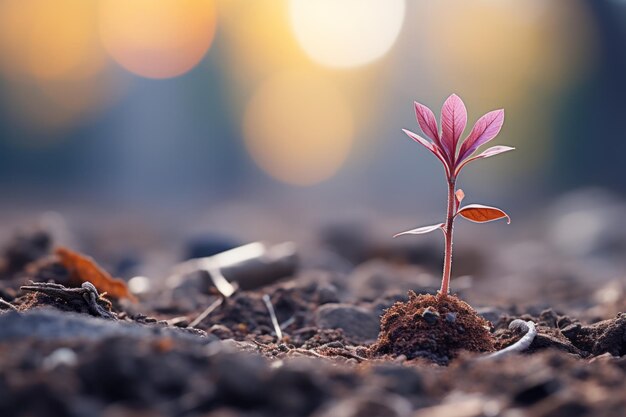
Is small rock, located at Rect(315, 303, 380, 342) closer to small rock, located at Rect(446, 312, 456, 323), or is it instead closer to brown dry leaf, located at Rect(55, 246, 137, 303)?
small rock, located at Rect(446, 312, 456, 323)

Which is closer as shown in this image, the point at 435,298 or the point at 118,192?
the point at 435,298

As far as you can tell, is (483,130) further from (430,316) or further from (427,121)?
(430,316)

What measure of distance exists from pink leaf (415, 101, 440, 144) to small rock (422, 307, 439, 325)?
761 mm

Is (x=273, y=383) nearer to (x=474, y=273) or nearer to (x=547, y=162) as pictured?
(x=474, y=273)

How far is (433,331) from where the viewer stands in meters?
3.03

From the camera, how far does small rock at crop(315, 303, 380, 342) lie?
413 centimetres

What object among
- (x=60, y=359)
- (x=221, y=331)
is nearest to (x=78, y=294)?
(x=221, y=331)

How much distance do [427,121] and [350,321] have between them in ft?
5.13

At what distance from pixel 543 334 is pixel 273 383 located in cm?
187

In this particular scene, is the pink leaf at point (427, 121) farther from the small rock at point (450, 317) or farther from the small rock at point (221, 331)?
the small rock at point (221, 331)

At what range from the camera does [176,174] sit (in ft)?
112

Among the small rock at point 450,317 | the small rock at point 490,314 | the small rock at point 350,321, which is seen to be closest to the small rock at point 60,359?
the small rock at point 450,317

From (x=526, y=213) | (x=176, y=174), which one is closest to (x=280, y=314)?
(x=526, y=213)

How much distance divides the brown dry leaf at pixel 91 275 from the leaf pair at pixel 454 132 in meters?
2.42
